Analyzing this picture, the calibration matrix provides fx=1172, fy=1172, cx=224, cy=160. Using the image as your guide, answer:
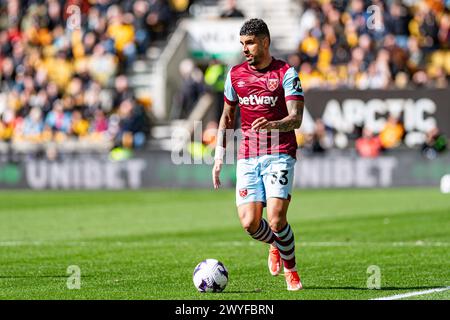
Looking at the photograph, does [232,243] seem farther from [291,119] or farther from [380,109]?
[380,109]

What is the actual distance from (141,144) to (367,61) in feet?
23.1

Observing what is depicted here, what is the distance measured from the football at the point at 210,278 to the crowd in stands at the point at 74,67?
2344 centimetres

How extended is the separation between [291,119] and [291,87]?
37 centimetres

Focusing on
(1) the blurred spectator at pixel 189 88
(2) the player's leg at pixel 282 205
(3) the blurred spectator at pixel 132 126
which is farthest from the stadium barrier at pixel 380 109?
(2) the player's leg at pixel 282 205

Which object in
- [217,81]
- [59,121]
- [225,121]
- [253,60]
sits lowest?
[59,121]

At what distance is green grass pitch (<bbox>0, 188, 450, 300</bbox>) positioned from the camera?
11.4m

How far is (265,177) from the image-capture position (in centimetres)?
1134

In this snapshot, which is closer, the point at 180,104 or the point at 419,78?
the point at 419,78

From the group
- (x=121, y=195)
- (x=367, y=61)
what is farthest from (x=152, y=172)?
(x=367, y=61)

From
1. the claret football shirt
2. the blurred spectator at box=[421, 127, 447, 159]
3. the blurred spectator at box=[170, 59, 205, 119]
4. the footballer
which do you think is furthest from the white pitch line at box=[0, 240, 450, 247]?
the blurred spectator at box=[170, 59, 205, 119]

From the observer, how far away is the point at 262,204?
1143cm

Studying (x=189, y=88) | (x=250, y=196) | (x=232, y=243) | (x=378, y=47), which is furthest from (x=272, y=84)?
(x=189, y=88)

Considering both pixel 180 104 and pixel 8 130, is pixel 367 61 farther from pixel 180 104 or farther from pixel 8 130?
pixel 8 130

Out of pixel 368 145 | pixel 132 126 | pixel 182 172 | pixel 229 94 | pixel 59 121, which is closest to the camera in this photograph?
pixel 229 94
